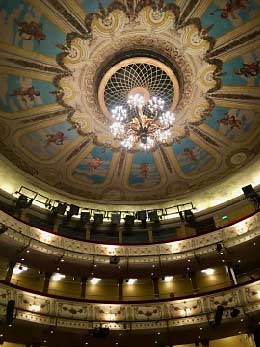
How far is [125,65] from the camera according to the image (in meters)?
15.1

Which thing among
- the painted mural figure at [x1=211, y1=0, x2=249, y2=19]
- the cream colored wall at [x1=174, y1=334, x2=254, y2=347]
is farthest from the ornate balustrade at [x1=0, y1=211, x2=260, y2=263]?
the painted mural figure at [x1=211, y1=0, x2=249, y2=19]

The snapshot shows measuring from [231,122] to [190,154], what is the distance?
275cm

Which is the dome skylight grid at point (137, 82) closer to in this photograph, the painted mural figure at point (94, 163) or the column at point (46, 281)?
the painted mural figure at point (94, 163)

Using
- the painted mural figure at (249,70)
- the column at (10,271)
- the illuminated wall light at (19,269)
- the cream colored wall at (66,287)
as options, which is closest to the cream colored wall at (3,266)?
the column at (10,271)

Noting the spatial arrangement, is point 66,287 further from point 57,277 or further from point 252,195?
point 252,195

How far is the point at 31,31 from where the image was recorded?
1314 cm

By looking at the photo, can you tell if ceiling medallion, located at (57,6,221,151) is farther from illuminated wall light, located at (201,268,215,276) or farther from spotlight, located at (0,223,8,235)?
illuminated wall light, located at (201,268,215,276)

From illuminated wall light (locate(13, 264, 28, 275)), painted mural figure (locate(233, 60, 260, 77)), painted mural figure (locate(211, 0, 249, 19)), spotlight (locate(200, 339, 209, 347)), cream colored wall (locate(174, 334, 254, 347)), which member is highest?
painted mural figure (locate(211, 0, 249, 19))

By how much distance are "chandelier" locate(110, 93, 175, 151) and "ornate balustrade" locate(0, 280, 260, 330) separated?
6651 mm

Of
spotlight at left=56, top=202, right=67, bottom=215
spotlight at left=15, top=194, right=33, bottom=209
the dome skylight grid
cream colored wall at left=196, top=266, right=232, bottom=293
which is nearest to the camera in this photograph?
the dome skylight grid

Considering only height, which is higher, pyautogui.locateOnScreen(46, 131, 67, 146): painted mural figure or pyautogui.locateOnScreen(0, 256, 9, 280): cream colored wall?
pyautogui.locateOnScreen(46, 131, 67, 146): painted mural figure

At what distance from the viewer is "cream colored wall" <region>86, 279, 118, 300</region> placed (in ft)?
54.6

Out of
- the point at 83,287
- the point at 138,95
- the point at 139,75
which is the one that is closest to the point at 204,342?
the point at 83,287

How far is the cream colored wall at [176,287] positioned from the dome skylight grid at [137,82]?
29.3ft
